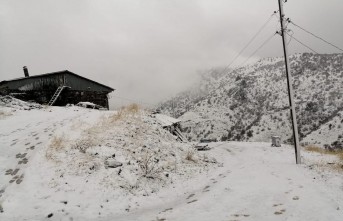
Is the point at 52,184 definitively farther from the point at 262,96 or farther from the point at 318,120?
the point at 262,96

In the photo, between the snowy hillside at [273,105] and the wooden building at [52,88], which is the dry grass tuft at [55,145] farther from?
the snowy hillside at [273,105]

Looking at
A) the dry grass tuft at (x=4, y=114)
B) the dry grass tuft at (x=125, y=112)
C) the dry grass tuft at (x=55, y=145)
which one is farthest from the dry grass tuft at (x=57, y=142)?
the dry grass tuft at (x=4, y=114)

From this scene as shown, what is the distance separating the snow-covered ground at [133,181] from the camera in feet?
34.6

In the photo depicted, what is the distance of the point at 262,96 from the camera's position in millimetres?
96250

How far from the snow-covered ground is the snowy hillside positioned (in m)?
44.5

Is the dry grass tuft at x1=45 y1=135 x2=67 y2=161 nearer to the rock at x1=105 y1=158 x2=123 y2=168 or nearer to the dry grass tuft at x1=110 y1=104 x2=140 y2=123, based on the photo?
the rock at x1=105 y1=158 x2=123 y2=168

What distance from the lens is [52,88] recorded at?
38906mm

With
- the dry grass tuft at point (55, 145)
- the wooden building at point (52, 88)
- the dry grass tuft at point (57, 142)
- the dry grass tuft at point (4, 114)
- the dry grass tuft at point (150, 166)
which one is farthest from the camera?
the wooden building at point (52, 88)

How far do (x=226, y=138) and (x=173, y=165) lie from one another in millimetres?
66294

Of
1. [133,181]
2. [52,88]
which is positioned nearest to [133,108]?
[133,181]

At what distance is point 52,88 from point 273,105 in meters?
65.0

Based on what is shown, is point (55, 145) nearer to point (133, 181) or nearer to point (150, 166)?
point (133, 181)

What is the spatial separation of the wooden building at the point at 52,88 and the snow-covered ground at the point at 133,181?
724 inches

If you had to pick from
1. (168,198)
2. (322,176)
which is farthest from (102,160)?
(322,176)
